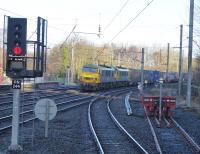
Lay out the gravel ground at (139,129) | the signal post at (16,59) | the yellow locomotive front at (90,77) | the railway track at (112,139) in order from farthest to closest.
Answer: the yellow locomotive front at (90,77) < the gravel ground at (139,129) < the railway track at (112,139) < the signal post at (16,59)

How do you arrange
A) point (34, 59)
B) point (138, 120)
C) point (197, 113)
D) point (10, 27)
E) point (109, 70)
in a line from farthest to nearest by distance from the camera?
point (109, 70)
point (197, 113)
point (138, 120)
point (34, 59)
point (10, 27)

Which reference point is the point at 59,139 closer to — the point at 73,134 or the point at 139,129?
the point at 73,134

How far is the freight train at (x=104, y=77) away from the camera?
57750 millimetres

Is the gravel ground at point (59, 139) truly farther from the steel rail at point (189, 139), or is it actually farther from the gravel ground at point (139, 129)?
the steel rail at point (189, 139)

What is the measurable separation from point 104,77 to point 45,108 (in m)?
44.5

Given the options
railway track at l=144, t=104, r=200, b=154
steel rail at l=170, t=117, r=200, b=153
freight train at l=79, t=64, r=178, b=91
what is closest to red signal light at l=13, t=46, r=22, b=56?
railway track at l=144, t=104, r=200, b=154

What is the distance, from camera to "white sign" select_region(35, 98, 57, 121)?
680 inches

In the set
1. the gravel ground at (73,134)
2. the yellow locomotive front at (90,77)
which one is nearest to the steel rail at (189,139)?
the gravel ground at (73,134)

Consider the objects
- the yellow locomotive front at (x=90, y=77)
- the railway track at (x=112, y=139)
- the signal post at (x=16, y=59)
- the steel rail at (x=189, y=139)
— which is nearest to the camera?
the signal post at (x=16, y=59)

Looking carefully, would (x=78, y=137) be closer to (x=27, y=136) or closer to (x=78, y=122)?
(x=27, y=136)

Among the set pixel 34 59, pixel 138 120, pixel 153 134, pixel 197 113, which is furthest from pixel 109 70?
pixel 34 59

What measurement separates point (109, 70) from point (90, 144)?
4833cm

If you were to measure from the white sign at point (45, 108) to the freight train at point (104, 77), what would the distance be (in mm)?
39705

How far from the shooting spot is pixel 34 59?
15766mm
